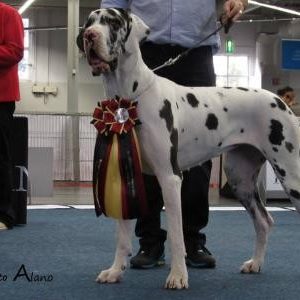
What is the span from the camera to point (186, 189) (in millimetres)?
3559

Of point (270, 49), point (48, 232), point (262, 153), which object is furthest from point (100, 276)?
point (270, 49)

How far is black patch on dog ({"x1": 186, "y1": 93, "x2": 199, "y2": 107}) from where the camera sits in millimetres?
3066

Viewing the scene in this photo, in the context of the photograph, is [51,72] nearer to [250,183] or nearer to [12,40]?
[12,40]

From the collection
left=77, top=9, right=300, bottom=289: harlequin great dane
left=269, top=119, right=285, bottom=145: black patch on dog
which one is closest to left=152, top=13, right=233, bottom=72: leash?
left=77, top=9, right=300, bottom=289: harlequin great dane

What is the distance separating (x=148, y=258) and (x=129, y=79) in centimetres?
106

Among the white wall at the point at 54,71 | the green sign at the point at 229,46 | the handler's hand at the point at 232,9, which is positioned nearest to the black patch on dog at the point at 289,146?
the handler's hand at the point at 232,9

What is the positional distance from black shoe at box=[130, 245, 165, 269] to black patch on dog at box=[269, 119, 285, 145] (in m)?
0.88

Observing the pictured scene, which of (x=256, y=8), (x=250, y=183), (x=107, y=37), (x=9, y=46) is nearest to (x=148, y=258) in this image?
(x=250, y=183)

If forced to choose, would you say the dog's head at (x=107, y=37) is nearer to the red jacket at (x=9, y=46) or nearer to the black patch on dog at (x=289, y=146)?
the black patch on dog at (x=289, y=146)

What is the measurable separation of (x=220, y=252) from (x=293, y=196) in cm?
91

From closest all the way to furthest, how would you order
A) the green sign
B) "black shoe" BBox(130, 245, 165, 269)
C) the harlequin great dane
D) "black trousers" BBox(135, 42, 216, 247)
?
the harlequin great dane → "black shoe" BBox(130, 245, 165, 269) → "black trousers" BBox(135, 42, 216, 247) → the green sign

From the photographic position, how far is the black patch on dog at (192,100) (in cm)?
307

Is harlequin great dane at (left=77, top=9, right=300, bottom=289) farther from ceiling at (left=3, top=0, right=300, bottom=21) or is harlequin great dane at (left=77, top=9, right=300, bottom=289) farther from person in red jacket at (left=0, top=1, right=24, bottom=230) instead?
ceiling at (left=3, top=0, right=300, bottom=21)

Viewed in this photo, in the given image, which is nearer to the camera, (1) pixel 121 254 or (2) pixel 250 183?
(1) pixel 121 254
